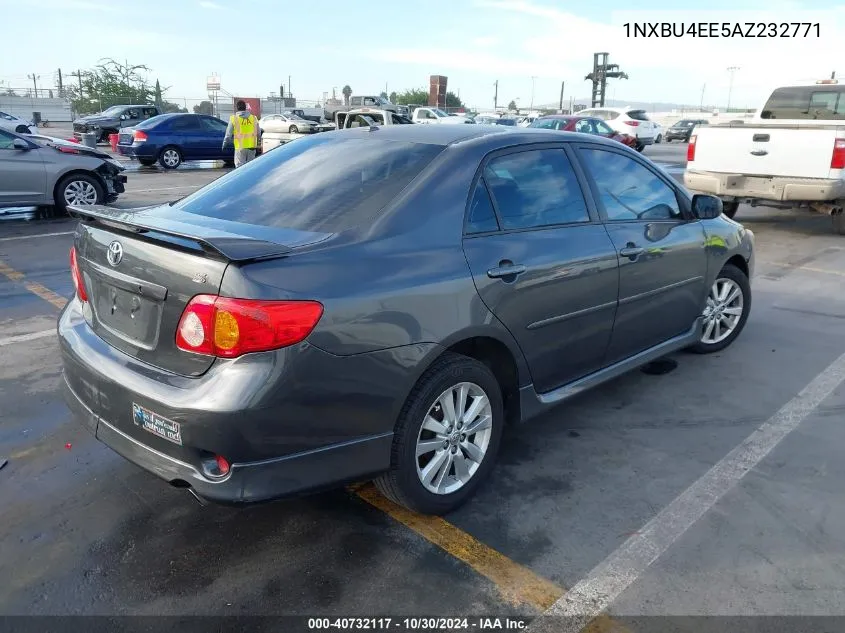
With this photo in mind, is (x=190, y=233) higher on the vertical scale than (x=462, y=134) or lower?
lower

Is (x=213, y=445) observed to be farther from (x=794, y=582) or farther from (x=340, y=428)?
(x=794, y=582)

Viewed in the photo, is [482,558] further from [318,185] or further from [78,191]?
[78,191]

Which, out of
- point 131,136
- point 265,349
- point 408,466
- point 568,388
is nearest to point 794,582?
point 568,388

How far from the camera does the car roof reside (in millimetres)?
3338

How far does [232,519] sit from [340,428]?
0.86m

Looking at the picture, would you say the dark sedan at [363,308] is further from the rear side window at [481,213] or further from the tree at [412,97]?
the tree at [412,97]

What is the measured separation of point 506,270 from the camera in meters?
3.07

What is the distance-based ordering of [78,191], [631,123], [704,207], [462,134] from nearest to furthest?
1. [462,134]
2. [704,207]
3. [78,191]
4. [631,123]

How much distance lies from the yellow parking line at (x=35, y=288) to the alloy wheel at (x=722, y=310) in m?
5.04

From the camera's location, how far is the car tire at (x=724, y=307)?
4.92m

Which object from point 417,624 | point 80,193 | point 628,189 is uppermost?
point 628,189

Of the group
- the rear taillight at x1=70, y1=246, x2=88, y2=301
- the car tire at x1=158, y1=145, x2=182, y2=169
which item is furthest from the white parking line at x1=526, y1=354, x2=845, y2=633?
the car tire at x1=158, y1=145, x2=182, y2=169

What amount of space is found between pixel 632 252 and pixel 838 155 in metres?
6.57

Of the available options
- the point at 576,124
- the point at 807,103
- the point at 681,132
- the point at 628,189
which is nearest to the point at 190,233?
the point at 628,189
